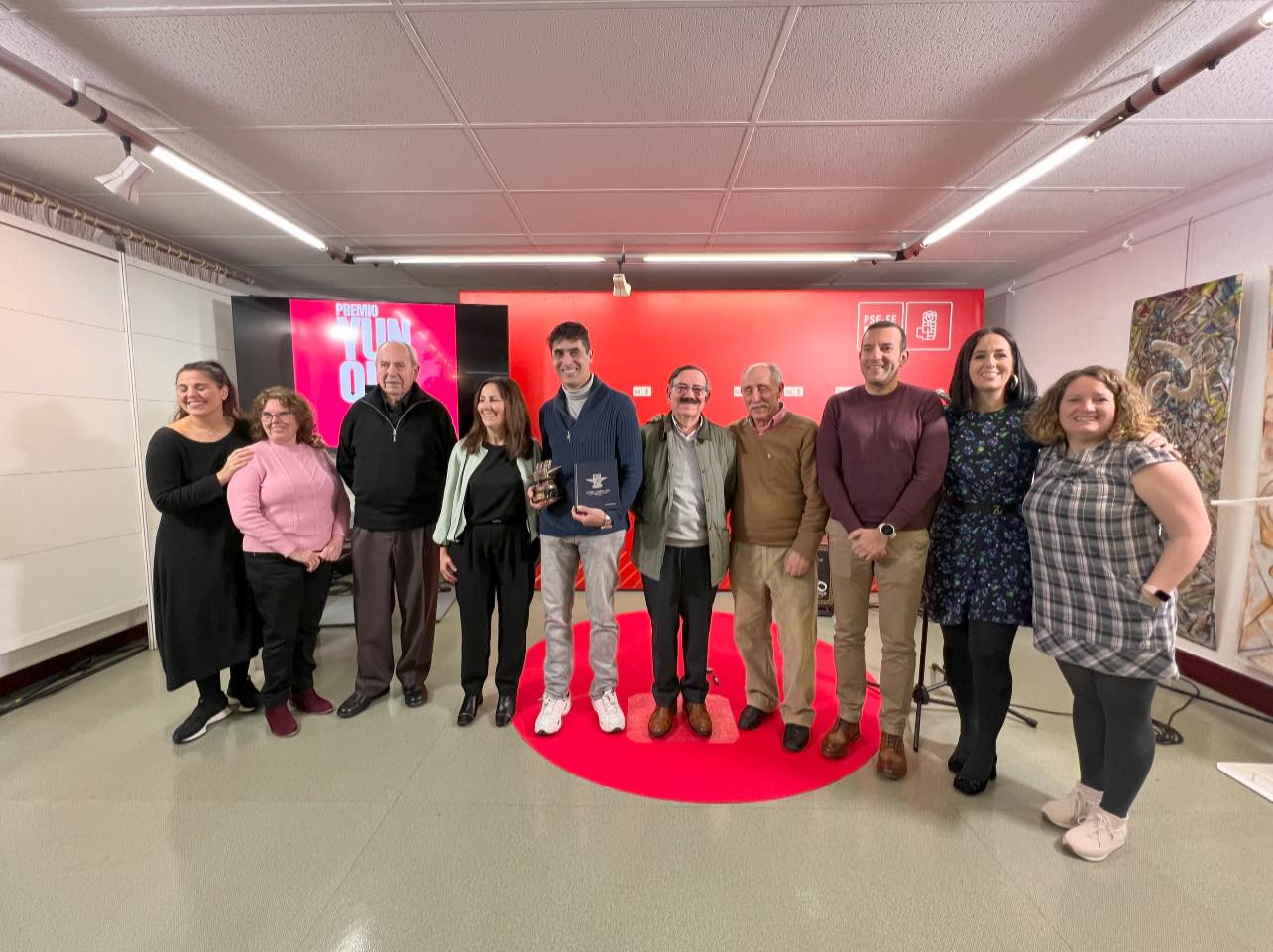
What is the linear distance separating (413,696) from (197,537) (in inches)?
50.1

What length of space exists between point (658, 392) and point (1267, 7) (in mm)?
3538

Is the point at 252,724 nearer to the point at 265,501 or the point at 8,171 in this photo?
the point at 265,501

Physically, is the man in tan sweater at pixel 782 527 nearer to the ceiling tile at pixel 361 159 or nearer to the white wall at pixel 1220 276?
the ceiling tile at pixel 361 159

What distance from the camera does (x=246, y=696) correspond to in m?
2.69

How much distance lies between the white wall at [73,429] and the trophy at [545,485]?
10.0ft

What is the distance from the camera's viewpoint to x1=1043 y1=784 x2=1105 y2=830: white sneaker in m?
1.85

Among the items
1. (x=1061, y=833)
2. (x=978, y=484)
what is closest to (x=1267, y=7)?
(x=978, y=484)

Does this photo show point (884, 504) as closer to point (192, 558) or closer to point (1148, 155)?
point (1148, 155)

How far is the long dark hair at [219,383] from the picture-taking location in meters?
2.34

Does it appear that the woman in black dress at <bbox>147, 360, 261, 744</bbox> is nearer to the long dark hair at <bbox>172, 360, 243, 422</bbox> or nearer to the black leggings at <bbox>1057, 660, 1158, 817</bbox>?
the long dark hair at <bbox>172, 360, 243, 422</bbox>

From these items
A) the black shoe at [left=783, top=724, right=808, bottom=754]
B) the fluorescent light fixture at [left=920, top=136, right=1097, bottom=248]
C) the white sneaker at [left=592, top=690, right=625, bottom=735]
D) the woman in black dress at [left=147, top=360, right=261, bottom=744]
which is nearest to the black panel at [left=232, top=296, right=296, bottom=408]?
the woman in black dress at [left=147, top=360, right=261, bottom=744]

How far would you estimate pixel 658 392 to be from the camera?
4.59m

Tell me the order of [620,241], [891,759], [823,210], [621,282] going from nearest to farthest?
[891,759] → [823,210] → [620,241] → [621,282]

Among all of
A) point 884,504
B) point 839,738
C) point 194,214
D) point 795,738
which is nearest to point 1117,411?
point 884,504
